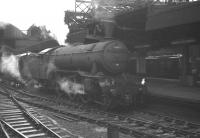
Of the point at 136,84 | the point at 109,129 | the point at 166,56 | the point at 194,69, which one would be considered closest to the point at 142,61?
the point at 166,56

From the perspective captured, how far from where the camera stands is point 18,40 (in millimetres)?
27375

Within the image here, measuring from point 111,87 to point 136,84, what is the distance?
118 centimetres

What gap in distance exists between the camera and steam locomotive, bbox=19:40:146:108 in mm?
11031

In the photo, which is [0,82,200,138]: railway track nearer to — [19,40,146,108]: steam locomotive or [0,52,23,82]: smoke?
[19,40,146,108]: steam locomotive

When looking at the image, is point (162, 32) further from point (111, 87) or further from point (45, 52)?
point (45, 52)

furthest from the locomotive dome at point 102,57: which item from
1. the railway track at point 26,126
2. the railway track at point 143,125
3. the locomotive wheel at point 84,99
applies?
A: the railway track at point 26,126

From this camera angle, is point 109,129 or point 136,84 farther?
point 136,84

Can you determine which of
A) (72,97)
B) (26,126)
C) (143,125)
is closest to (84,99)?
(72,97)

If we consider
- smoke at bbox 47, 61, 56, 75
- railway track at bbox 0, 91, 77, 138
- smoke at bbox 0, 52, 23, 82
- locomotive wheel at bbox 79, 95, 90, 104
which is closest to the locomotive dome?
locomotive wheel at bbox 79, 95, 90, 104

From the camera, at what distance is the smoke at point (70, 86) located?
12668 millimetres

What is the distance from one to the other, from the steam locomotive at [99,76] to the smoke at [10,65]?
791 centimetres

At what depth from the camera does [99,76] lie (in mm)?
11164

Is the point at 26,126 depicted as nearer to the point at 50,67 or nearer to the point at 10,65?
the point at 50,67

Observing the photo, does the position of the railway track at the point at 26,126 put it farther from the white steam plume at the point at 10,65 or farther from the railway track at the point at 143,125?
the white steam plume at the point at 10,65
